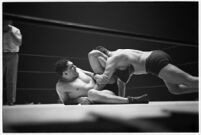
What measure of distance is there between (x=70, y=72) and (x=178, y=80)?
1.01 metres

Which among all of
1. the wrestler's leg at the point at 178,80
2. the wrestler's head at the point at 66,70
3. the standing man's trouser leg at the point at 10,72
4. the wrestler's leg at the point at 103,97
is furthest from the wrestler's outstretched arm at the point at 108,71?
the standing man's trouser leg at the point at 10,72

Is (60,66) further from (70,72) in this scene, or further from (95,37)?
(95,37)

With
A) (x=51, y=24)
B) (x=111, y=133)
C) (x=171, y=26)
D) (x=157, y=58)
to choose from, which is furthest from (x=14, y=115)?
(x=171, y=26)

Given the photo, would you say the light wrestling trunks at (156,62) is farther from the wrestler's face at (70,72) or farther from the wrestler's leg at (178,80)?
the wrestler's face at (70,72)

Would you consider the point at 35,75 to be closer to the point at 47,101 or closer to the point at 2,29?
the point at 47,101

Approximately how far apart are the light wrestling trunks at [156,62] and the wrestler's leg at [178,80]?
4 centimetres

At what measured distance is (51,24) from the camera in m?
1.35

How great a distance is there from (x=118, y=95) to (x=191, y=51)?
2.70 ft

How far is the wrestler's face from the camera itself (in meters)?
2.23

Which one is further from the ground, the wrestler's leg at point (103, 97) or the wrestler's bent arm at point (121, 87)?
the wrestler's bent arm at point (121, 87)

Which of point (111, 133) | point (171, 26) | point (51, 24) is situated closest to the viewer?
point (51, 24)

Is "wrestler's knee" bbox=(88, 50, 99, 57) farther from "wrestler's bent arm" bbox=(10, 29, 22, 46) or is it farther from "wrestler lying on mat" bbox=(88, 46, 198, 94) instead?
"wrestler's bent arm" bbox=(10, 29, 22, 46)

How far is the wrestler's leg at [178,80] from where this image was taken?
2215mm

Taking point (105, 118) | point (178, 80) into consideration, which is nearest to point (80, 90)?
point (105, 118)
